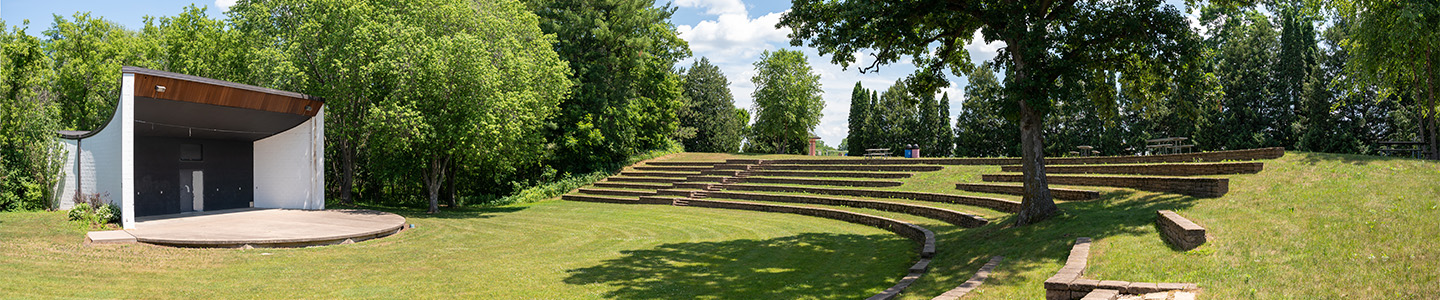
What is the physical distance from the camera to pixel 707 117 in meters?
61.9

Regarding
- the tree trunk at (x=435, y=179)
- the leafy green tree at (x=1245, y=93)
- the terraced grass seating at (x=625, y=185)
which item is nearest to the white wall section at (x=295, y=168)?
the tree trunk at (x=435, y=179)

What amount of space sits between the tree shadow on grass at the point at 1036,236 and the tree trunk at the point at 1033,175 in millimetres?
271

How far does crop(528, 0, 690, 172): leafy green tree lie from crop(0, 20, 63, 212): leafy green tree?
666 inches

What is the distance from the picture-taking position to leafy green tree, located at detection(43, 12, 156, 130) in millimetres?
29219

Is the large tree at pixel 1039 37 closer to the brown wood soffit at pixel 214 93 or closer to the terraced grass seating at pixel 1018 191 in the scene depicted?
the terraced grass seating at pixel 1018 191

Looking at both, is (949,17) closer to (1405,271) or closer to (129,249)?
(1405,271)

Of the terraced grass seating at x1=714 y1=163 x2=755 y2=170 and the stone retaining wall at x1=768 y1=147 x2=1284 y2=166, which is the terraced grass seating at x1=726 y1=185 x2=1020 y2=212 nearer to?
the terraced grass seating at x1=714 y1=163 x2=755 y2=170

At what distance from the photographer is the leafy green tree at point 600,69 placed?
33.4 meters

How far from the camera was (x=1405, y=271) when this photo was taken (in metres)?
6.02

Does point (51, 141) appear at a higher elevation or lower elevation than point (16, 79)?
lower

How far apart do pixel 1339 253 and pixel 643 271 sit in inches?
310

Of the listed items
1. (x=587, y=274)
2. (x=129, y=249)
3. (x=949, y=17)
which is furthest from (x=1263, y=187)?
(x=129, y=249)

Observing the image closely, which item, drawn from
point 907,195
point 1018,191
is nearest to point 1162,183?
point 1018,191

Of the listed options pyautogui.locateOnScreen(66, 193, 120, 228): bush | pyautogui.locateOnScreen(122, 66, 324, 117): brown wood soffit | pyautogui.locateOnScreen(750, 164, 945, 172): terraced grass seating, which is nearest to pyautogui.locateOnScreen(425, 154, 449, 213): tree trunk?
pyautogui.locateOnScreen(122, 66, 324, 117): brown wood soffit
